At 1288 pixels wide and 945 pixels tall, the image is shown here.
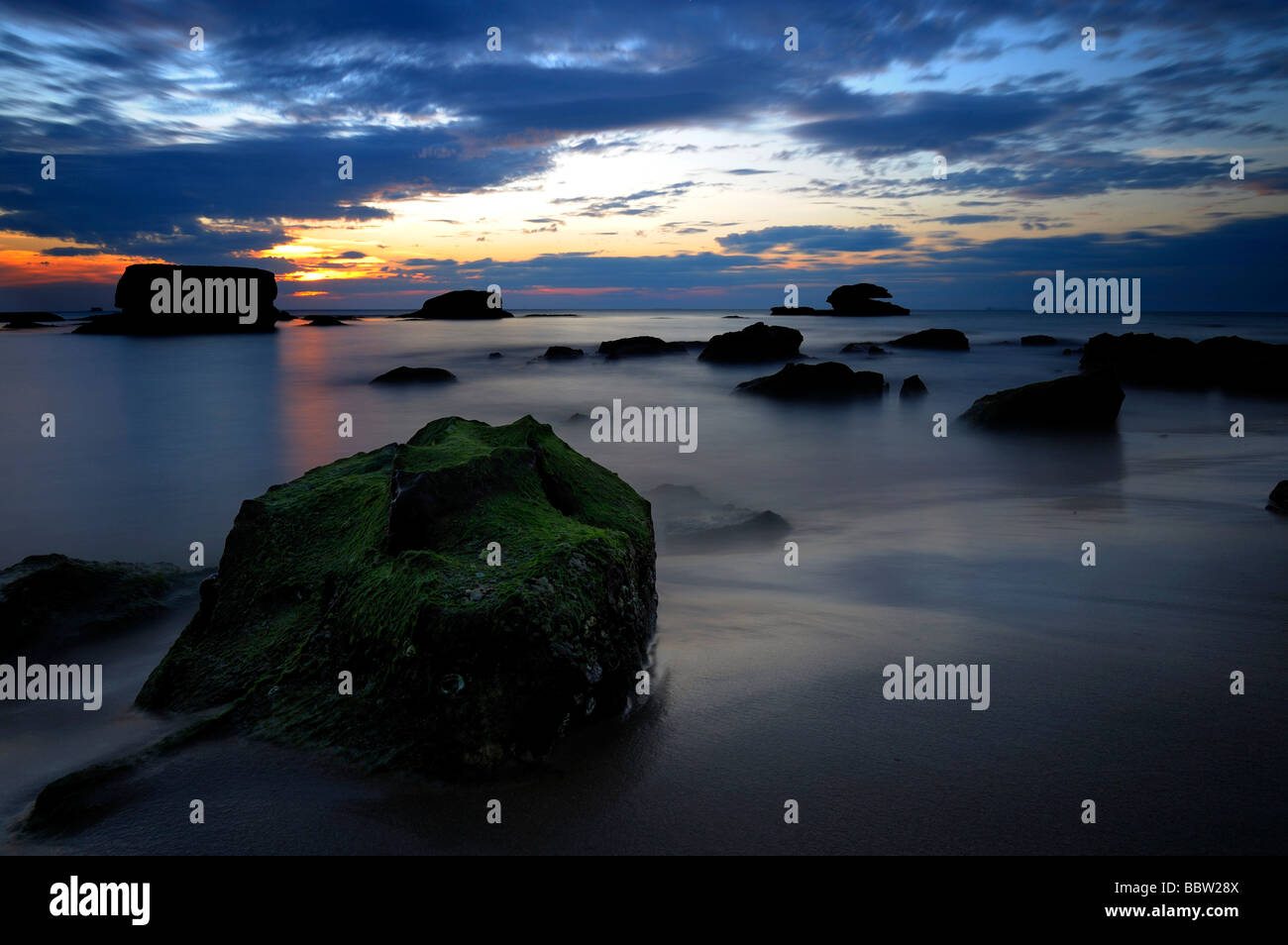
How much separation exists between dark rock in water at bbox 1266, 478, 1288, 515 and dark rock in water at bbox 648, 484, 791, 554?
6.04m

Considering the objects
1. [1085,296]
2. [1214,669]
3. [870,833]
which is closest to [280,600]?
[870,833]

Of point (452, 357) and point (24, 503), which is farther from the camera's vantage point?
point (452, 357)

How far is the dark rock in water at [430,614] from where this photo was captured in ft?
12.3

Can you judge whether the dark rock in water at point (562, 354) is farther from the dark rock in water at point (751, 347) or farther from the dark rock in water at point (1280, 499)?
the dark rock in water at point (1280, 499)

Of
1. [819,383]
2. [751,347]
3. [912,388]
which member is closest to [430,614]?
[819,383]

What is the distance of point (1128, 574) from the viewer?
283 inches

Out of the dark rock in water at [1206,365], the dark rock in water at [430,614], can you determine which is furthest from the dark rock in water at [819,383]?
the dark rock in water at [430,614]

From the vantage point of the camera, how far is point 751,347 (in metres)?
36.4

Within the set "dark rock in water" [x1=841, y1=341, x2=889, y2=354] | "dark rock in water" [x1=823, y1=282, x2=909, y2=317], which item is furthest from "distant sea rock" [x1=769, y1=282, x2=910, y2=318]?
"dark rock in water" [x1=841, y1=341, x2=889, y2=354]

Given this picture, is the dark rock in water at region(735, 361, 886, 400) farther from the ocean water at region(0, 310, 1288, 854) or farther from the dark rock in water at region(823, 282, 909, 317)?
the dark rock in water at region(823, 282, 909, 317)

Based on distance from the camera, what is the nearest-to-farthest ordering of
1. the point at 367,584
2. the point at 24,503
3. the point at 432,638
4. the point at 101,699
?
1. the point at 432,638
2. the point at 367,584
3. the point at 101,699
4. the point at 24,503

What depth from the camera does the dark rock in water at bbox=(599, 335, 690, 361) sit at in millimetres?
42438
